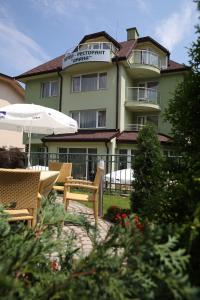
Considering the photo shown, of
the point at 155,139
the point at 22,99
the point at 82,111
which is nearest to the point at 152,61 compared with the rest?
the point at 82,111

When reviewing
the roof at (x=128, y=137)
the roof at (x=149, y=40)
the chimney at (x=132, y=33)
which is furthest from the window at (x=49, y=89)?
the chimney at (x=132, y=33)

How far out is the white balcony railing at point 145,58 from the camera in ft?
90.4

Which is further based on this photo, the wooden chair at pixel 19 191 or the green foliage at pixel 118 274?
the wooden chair at pixel 19 191

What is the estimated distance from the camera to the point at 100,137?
81.1 feet

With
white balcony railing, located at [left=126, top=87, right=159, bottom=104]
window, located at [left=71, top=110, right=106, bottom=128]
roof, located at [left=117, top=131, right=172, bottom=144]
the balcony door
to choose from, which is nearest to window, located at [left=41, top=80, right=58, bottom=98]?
window, located at [left=71, top=110, right=106, bottom=128]

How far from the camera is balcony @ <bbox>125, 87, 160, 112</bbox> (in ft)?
88.5

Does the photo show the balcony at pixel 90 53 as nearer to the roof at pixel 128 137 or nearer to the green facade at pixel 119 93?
the green facade at pixel 119 93

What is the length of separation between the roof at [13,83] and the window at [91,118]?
6109mm

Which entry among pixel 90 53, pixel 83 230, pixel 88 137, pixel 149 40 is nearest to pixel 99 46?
pixel 90 53

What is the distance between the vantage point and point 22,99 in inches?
1265

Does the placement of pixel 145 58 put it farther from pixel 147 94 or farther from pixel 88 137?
pixel 88 137

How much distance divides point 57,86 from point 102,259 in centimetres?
2894

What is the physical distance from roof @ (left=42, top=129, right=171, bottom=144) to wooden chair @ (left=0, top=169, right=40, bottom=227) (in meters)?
19.6

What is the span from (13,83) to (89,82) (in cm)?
704
